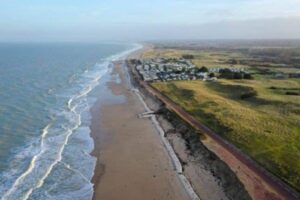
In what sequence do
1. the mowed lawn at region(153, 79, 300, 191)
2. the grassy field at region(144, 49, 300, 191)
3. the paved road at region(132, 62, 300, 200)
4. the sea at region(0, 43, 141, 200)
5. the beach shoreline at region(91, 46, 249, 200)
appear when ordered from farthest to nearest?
1. the grassy field at region(144, 49, 300, 191)
2. the mowed lawn at region(153, 79, 300, 191)
3. the sea at region(0, 43, 141, 200)
4. the beach shoreline at region(91, 46, 249, 200)
5. the paved road at region(132, 62, 300, 200)

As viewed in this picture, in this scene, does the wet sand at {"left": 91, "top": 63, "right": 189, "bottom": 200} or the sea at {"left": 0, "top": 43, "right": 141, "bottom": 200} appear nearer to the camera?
the wet sand at {"left": 91, "top": 63, "right": 189, "bottom": 200}

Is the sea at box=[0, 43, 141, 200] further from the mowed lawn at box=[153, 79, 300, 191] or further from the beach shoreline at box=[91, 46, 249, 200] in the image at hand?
the mowed lawn at box=[153, 79, 300, 191]

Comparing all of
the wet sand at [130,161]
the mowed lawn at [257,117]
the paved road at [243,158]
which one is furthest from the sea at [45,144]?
the mowed lawn at [257,117]

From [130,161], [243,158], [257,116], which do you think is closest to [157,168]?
[130,161]

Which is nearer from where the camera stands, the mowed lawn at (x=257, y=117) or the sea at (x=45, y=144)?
the sea at (x=45, y=144)

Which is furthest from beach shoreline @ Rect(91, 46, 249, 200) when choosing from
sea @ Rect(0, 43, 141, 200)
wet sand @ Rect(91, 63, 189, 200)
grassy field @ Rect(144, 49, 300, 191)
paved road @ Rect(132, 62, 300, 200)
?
grassy field @ Rect(144, 49, 300, 191)

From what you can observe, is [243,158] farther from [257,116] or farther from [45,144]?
[45,144]

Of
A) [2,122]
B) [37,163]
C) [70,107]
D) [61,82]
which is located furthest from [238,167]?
[61,82]

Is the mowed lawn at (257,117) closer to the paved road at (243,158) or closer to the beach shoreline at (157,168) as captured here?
the paved road at (243,158)
